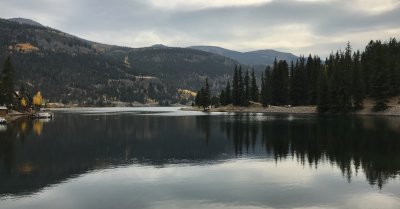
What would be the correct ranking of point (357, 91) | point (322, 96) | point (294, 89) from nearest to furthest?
point (357, 91), point (322, 96), point (294, 89)

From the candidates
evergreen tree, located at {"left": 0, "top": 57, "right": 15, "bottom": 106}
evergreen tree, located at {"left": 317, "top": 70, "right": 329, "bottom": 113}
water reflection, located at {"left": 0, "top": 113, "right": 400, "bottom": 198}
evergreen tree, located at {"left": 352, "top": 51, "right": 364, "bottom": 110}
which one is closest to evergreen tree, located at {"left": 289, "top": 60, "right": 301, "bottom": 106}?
evergreen tree, located at {"left": 317, "top": 70, "right": 329, "bottom": 113}

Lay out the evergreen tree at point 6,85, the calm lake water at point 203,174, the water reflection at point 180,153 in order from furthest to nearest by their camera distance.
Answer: the evergreen tree at point 6,85, the water reflection at point 180,153, the calm lake water at point 203,174

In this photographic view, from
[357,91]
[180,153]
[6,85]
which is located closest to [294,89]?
[357,91]

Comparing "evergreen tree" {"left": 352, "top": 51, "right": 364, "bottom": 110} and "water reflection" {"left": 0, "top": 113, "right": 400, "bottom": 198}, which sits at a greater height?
"evergreen tree" {"left": 352, "top": 51, "right": 364, "bottom": 110}

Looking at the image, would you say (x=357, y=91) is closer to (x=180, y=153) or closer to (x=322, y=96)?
(x=322, y=96)

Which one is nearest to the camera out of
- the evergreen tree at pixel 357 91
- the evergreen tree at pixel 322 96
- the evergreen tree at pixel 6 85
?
the evergreen tree at pixel 6 85

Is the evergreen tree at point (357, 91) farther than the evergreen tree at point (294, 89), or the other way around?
the evergreen tree at point (294, 89)

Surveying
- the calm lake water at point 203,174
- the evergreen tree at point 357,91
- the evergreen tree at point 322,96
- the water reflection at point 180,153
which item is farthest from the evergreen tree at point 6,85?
the evergreen tree at point 357,91

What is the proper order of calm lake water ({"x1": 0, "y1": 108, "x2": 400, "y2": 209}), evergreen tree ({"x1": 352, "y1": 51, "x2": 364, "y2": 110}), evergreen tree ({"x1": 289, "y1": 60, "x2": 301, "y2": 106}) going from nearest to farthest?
calm lake water ({"x1": 0, "y1": 108, "x2": 400, "y2": 209}), evergreen tree ({"x1": 352, "y1": 51, "x2": 364, "y2": 110}), evergreen tree ({"x1": 289, "y1": 60, "x2": 301, "y2": 106})

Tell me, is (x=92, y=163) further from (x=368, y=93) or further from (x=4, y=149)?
(x=368, y=93)

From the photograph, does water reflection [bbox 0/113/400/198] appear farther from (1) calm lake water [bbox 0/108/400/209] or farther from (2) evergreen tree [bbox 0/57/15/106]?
(2) evergreen tree [bbox 0/57/15/106]

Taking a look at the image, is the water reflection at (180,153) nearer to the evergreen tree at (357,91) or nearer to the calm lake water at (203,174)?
the calm lake water at (203,174)

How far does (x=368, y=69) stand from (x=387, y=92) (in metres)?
18.4

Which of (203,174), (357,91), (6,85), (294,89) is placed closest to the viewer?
(203,174)
